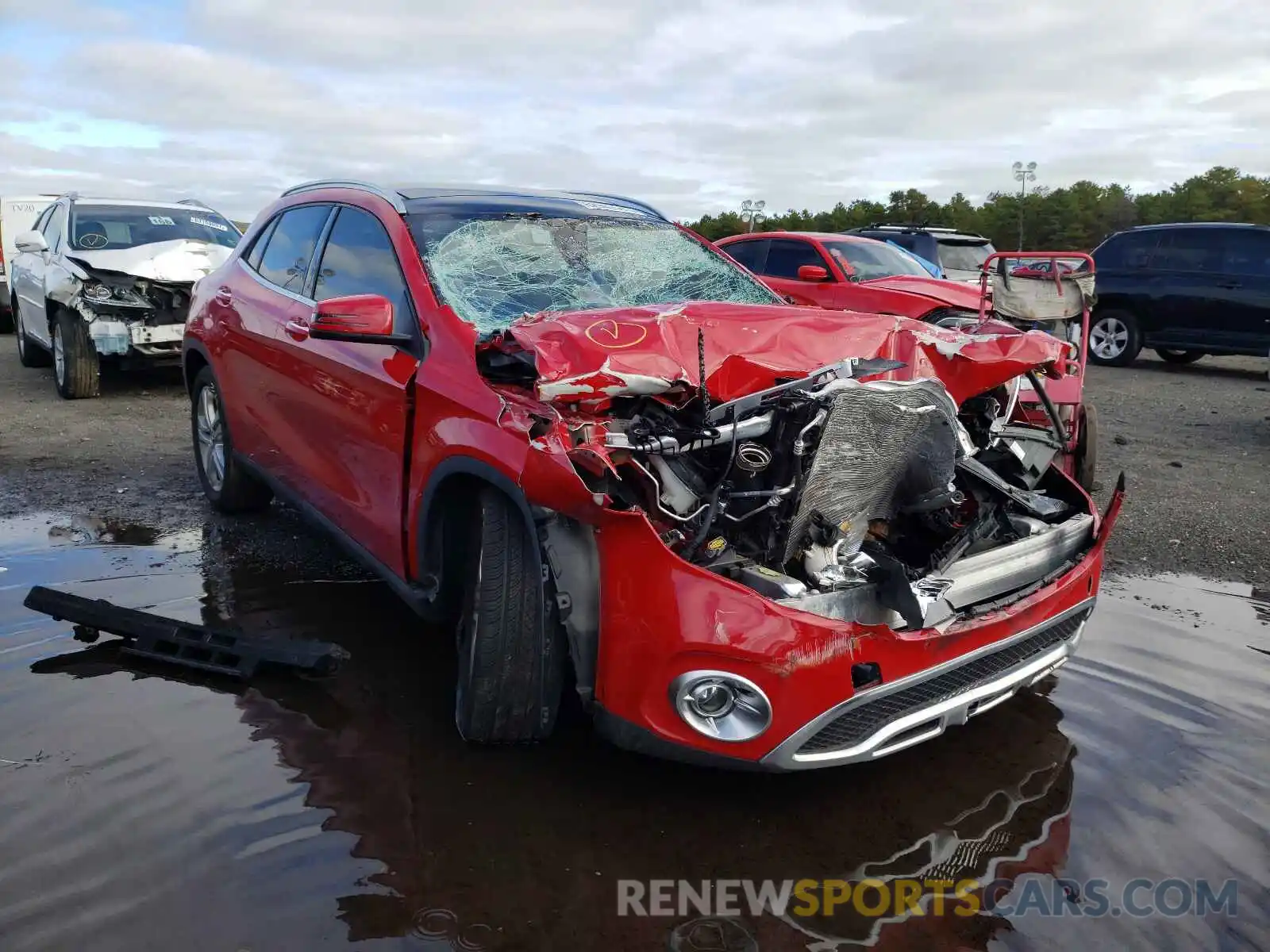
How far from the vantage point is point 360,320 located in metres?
3.23

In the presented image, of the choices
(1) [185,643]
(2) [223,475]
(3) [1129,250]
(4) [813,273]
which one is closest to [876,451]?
(1) [185,643]

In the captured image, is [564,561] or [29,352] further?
[29,352]

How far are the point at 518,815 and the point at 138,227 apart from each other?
29.6ft

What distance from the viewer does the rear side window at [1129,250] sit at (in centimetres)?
1277

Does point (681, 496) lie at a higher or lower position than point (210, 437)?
higher

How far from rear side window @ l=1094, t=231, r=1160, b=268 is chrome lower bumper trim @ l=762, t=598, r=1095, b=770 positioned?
11314 mm

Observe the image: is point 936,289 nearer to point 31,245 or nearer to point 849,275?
point 849,275

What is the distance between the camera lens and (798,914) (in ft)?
7.93

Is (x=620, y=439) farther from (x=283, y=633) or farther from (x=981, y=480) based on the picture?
(x=283, y=633)

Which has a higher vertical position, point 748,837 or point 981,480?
point 981,480

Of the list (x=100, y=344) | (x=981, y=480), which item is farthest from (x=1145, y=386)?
(x=100, y=344)

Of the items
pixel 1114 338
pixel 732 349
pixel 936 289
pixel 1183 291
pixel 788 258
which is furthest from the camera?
pixel 1114 338

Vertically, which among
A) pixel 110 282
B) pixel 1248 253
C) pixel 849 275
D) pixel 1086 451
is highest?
pixel 1248 253

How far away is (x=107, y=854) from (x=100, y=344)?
7.38 metres
